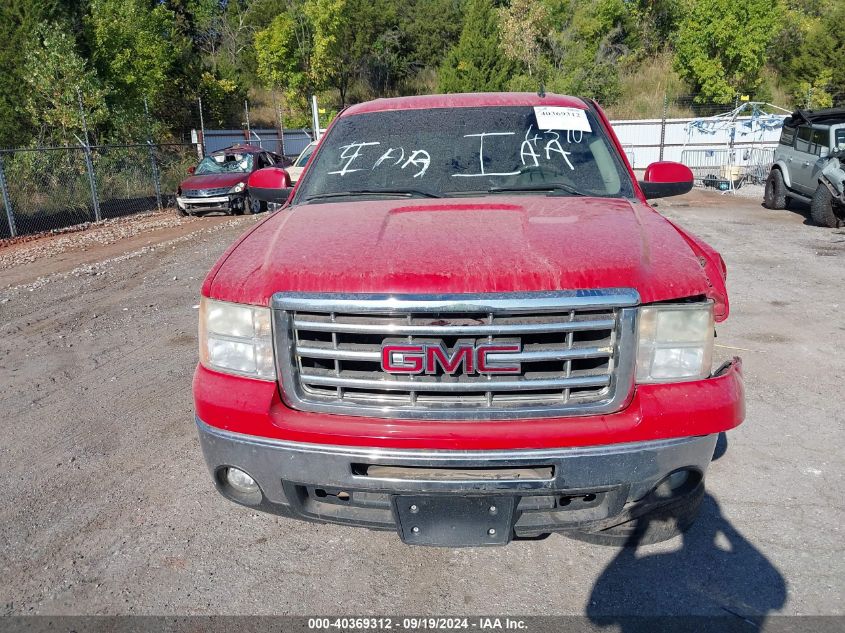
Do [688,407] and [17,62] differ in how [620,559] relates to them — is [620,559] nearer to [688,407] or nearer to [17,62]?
[688,407]

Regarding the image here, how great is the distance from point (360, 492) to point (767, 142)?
85.5 feet

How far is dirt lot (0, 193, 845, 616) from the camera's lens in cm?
262

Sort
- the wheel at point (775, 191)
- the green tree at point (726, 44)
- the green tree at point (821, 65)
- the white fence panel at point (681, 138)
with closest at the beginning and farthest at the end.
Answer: the wheel at point (775, 191)
the white fence panel at point (681, 138)
the green tree at point (726, 44)
the green tree at point (821, 65)

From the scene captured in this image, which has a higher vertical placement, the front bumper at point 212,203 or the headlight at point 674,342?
the headlight at point 674,342

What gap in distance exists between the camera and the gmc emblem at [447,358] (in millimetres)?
2262

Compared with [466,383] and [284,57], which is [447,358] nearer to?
[466,383]

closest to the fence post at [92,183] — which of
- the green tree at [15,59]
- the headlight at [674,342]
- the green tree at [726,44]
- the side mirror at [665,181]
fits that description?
the green tree at [15,59]

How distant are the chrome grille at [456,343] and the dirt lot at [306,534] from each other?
828 millimetres

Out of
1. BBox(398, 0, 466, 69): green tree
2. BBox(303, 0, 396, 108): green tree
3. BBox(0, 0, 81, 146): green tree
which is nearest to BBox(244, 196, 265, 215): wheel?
BBox(0, 0, 81, 146): green tree

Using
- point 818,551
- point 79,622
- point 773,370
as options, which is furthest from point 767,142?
point 79,622

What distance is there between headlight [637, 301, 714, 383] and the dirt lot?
913 millimetres

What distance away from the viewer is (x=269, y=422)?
235 centimetres

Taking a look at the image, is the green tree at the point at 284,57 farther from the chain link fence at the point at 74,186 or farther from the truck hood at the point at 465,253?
the truck hood at the point at 465,253

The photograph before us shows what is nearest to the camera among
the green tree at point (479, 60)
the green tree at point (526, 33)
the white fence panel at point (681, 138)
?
the white fence panel at point (681, 138)
